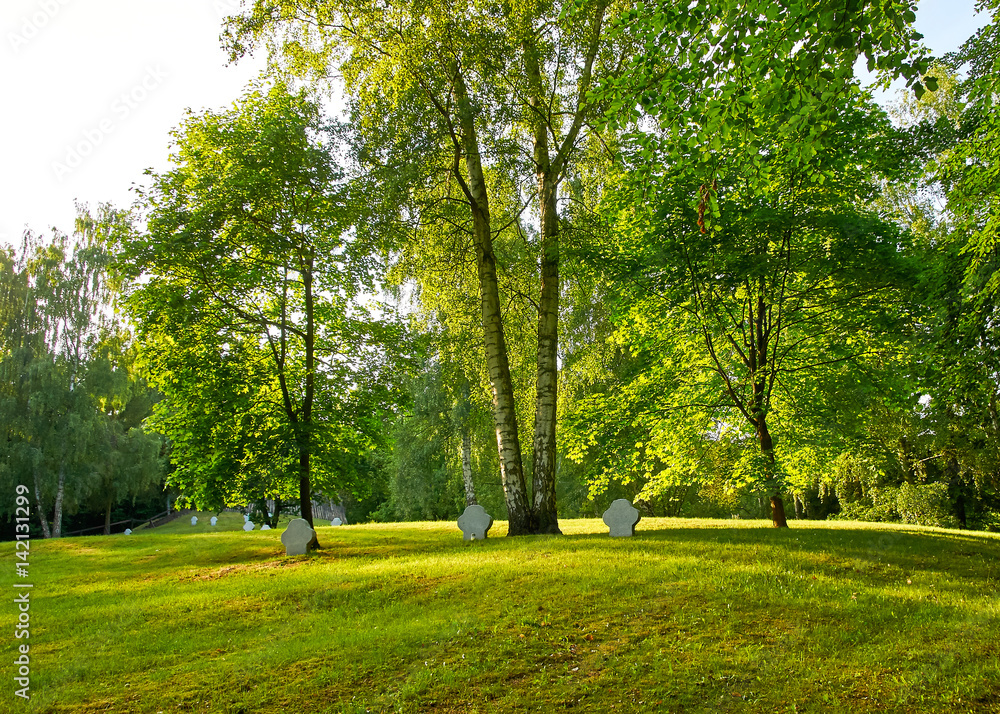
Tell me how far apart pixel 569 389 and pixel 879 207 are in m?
12.2

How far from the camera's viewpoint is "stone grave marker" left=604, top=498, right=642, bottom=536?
495 inches

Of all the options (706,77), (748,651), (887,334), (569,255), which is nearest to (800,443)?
(887,334)

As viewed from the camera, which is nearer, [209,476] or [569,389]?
[209,476]

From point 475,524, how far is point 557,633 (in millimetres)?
7447

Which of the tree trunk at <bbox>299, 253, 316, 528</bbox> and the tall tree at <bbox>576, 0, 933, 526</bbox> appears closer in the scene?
the tall tree at <bbox>576, 0, 933, 526</bbox>

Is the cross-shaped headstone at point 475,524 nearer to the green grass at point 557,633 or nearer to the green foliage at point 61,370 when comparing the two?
the green grass at point 557,633

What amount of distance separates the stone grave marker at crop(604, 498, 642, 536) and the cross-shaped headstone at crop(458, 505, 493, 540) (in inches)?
108

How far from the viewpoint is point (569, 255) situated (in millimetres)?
12836

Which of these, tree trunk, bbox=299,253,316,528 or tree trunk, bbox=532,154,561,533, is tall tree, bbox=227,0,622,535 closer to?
tree trunk, bbox=532,154,561,533

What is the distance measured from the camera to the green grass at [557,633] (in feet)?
16.7

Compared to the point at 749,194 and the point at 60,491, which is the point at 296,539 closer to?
the point at 749,194

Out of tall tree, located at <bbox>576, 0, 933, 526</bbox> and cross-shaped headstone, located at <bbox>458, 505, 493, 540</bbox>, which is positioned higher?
tall tree, located at <bbox>576, 0, 933, 526</bbox>

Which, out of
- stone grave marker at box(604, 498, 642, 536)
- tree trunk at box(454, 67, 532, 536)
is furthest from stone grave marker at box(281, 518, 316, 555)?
stone grave marker at box(604, 498, 642, 536)

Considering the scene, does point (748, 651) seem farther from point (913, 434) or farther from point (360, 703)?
point (913, 434)
